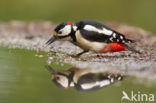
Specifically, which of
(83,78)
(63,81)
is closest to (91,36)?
(83,78)

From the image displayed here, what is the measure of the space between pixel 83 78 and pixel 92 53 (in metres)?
2.02

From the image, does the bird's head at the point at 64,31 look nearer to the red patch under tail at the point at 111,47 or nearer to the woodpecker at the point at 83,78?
the red patch under tail at the point at 111,47

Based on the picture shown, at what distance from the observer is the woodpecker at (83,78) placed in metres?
3.62

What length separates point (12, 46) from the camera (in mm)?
6297

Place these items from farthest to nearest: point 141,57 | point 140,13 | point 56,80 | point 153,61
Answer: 1. point 140,13
2. point 141,57
3. point 153,61
4. point 56,80

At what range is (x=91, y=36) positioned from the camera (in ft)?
17.5

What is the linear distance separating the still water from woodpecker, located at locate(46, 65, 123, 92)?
0.06 meters

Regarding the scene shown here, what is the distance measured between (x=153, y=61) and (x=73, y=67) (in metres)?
1.14

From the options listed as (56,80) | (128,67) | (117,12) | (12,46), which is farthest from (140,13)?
(56,80)

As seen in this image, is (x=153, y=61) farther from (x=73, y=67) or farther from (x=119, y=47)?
(x=73, y=67)

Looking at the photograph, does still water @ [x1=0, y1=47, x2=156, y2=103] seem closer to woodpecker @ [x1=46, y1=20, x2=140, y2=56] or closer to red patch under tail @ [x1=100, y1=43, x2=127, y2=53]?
woodpecker @ [x1=46, y1=20, x2=140, y2=56]

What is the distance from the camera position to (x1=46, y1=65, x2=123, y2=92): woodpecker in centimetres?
362

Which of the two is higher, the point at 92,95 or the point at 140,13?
the point at 140,13

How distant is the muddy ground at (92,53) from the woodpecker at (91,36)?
0.14 m
